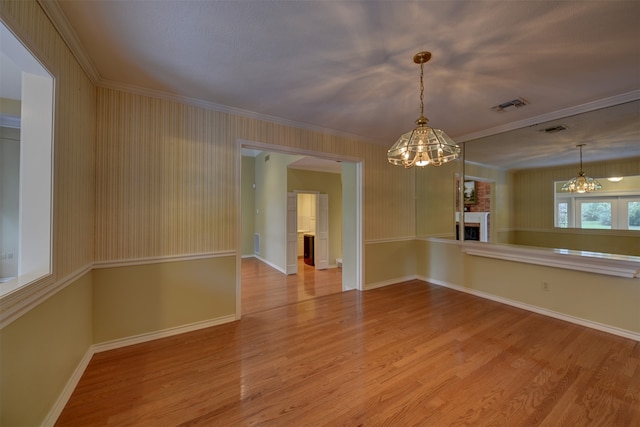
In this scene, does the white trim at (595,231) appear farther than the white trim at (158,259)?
Yes

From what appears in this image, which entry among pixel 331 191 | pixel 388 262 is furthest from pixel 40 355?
pixel 331 191

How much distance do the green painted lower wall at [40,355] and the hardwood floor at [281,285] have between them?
1770mm

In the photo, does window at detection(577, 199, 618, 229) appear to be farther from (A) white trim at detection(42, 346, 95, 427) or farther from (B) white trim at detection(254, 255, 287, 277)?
(A) white trim at detection(42, 346, 95, 427)

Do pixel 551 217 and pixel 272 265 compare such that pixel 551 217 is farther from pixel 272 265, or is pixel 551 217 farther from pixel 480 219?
pixel 272 265

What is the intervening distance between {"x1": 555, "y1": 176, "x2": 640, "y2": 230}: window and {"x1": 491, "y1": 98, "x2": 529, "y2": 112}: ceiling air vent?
145cm

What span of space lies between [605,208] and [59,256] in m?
5.41

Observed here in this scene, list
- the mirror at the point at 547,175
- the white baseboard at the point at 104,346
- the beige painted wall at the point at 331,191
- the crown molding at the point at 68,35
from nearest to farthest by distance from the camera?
the crown molding at the point at 68,35
the white baseboard at the point at 104,346
the mirror at the point at 547,175
the beige painted wall at the point at 331,191

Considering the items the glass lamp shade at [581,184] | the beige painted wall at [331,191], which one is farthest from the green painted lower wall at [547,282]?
the beige painted wall at [331,191]

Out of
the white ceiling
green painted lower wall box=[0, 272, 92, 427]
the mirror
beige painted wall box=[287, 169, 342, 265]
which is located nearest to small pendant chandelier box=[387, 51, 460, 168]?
→ the white ceiling

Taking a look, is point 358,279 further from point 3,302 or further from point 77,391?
point 3,302

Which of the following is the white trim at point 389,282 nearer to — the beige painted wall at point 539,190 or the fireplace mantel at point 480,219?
the fireplace mantel at point 480,219

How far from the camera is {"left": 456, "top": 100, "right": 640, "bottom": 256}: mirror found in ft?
9.42

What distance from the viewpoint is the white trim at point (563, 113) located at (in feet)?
8.51

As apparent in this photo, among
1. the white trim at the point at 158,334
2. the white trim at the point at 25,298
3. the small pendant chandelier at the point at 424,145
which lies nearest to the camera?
the white trim at the point at 25,298
